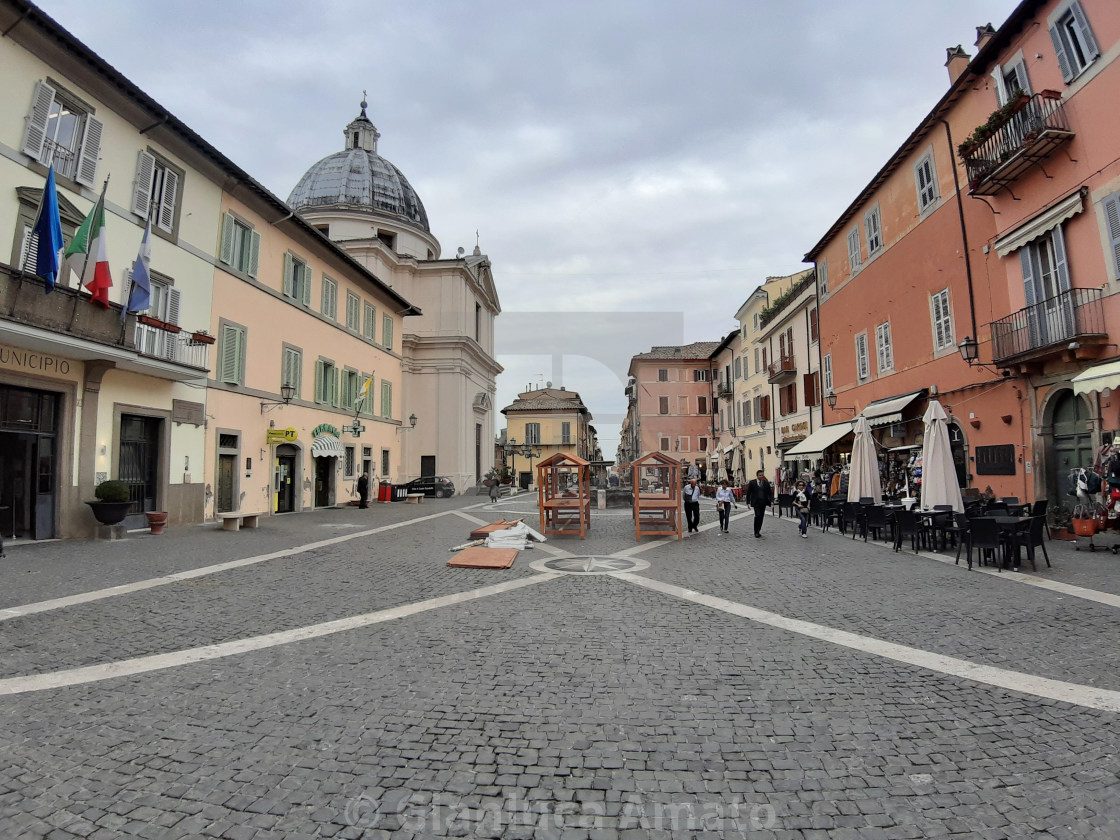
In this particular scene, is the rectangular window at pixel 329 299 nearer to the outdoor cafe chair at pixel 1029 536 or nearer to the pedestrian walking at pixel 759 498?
the pedestrian walking at pixel 759 498

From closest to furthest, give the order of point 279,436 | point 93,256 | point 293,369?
point 93,256 → point 279,436 → point 293,369

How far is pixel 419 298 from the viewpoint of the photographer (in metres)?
43.6

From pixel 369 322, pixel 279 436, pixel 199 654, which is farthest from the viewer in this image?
pixel 369 322

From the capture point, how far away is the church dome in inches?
1770

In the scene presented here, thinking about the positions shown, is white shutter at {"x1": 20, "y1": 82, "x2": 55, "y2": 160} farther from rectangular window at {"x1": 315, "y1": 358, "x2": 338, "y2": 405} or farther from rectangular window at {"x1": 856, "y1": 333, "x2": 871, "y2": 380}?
rectangular window at {"x1": 856, "y1": 333, "x2": 871, "y2": 380}

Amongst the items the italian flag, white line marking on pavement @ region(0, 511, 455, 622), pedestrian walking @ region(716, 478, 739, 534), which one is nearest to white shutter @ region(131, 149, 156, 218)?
the italian flag

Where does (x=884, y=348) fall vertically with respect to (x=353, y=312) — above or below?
below

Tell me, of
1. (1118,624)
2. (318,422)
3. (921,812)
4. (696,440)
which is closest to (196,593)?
(921,812)

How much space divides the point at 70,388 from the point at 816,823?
16.1 meters

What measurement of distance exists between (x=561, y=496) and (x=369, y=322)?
17.0m

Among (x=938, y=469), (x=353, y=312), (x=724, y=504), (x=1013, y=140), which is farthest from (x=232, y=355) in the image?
(x=1013, y=140)

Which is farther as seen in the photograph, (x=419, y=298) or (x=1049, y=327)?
(x=419, y=298)

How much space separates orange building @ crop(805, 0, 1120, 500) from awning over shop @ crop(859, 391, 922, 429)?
7 cm

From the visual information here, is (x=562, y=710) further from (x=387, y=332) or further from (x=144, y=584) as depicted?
(x=387, y=332)
